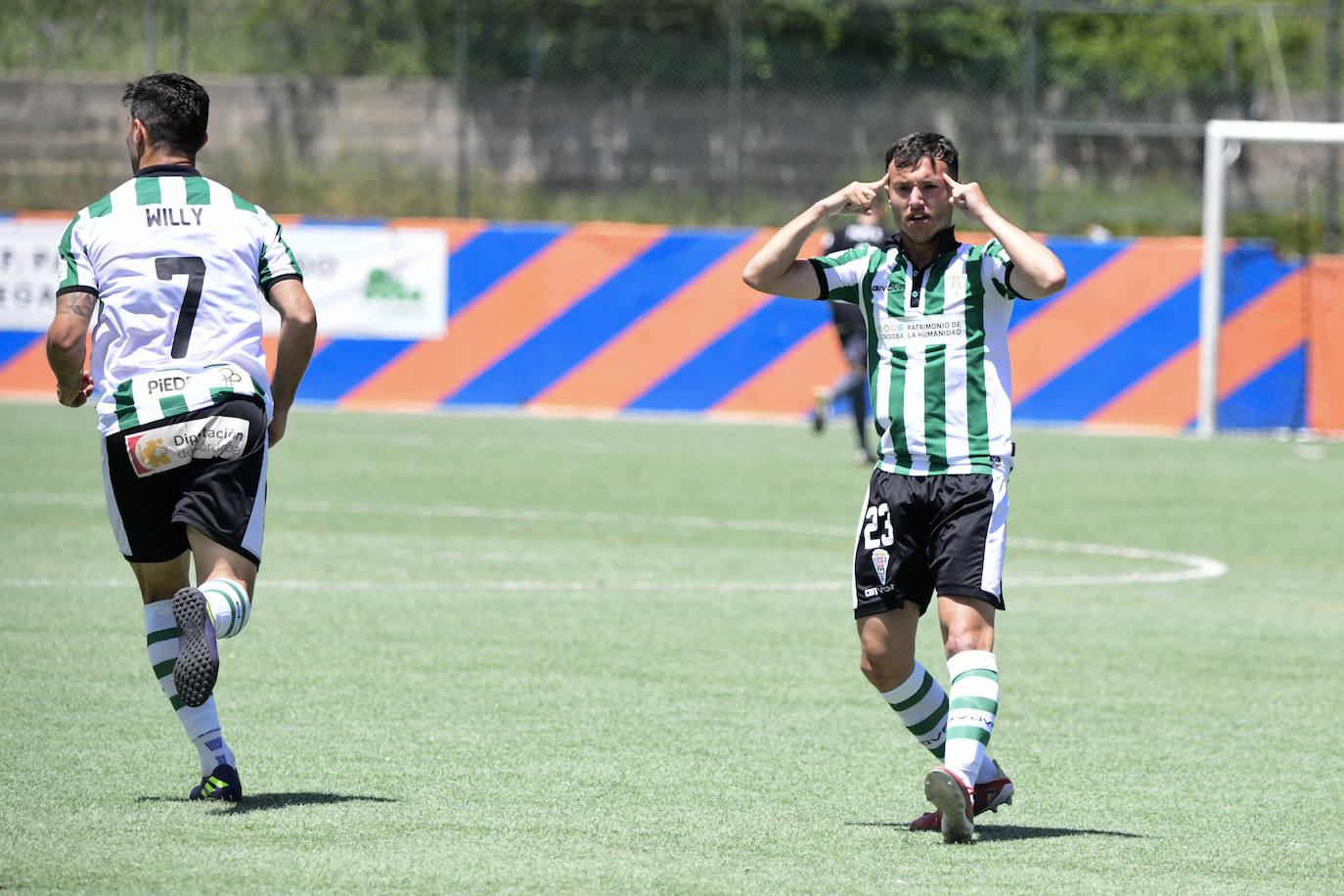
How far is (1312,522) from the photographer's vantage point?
13703 mm

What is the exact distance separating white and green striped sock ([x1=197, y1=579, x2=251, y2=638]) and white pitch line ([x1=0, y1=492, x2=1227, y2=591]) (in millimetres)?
4955

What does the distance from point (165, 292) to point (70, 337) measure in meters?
0.28

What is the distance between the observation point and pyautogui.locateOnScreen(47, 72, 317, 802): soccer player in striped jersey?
17.7ft

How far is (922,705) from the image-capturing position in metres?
5.86

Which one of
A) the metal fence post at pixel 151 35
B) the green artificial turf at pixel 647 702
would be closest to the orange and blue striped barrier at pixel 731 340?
the green artificial turf at pixel 647 702

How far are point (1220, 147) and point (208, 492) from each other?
676 inches

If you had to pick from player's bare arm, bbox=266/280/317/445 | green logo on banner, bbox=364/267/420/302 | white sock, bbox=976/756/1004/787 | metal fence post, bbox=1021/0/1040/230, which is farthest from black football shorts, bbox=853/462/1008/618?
metal fence post, bbox=1021/0/1040/230

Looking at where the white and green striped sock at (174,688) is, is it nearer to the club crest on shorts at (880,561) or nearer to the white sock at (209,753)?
the white sock at (209,753)

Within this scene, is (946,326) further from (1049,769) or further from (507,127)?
(507,127)

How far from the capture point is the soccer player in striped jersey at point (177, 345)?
5.39m

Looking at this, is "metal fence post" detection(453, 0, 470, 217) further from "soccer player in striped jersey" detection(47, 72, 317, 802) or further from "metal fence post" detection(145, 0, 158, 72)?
"soccer player in striped jersey" detection(47, 72, 317, 802)

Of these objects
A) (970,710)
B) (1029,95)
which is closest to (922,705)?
(970,710)

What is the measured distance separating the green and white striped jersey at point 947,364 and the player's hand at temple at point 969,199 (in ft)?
0.63

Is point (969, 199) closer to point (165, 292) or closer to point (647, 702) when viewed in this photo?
point (165, 292)
